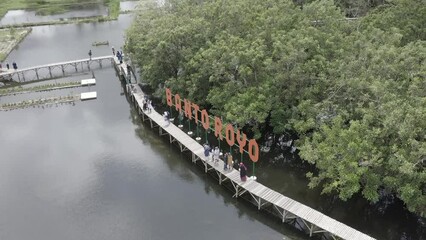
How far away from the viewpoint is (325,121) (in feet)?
105

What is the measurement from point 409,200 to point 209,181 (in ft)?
49.7

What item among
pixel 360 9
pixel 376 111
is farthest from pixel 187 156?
pixel 360 9

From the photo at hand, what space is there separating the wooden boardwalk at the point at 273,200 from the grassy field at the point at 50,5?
5861 cm

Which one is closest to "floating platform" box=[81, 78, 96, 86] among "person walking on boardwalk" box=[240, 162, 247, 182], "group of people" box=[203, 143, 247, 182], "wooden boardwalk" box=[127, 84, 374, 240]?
"wooden boardwalk" box=[127, 84, 374, 240]

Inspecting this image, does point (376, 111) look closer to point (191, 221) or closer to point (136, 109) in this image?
point (191, 221)

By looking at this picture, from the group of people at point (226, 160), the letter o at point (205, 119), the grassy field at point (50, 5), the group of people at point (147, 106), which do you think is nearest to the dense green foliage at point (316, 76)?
the letter o at point (205, 119)

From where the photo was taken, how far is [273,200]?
1140 inches

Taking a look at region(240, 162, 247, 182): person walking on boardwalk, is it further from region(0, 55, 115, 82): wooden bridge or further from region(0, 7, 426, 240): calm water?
region(0, 55, 115, 82): wooden bridge

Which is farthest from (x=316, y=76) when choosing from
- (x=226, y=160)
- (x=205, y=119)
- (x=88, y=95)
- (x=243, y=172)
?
(x=88, y=95)

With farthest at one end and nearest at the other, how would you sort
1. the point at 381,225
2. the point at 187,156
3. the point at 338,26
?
the point at 338,26 → the point at 187,156 → the point at 381,225

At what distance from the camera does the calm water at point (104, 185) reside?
2839 cm

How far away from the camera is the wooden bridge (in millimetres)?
56094

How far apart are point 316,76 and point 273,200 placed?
12224 mm

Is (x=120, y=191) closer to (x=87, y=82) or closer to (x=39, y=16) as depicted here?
(x=87, y=82)
